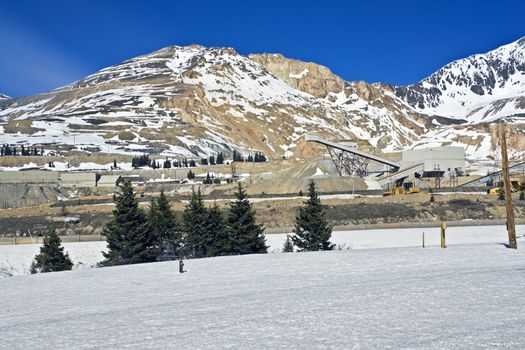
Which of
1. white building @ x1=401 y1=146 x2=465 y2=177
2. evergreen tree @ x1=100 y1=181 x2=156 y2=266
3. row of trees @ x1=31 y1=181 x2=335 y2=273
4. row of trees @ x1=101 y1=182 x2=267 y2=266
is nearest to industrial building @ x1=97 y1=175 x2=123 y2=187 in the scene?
white building @ x1=401 y1=146 x2=465 y2=177

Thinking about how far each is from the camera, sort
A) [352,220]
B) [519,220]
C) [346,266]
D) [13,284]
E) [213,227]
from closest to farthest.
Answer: [346,266] < [13,284] < [213,227] < [519,220] < [352,220]

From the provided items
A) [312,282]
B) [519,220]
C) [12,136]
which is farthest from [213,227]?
[12,136]

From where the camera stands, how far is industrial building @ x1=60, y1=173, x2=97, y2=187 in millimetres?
120812

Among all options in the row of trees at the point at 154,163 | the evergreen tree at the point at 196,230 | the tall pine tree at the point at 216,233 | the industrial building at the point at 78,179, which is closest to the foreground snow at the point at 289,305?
the tall pine tree at the point at 216,233

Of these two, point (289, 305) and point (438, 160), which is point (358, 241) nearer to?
point (289, 305)

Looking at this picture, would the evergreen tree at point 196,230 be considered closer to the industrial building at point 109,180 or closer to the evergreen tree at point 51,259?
the evergreen tree at point 51,259

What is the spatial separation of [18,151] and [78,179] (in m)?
52.1

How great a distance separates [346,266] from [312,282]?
8.81 ft

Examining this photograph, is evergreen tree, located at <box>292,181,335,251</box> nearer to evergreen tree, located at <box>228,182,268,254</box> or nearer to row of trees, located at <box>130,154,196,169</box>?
evergreen tree, located at <box>228,182,268,254</box>

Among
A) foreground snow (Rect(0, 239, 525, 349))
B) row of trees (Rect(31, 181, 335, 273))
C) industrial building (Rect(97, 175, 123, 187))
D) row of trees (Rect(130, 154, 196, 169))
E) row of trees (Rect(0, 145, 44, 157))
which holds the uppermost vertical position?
row of trees (Rect(0, 145, 44, 157))

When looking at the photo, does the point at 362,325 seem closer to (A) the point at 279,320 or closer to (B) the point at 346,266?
(A) the point at 279,320

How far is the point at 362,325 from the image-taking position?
1067cm

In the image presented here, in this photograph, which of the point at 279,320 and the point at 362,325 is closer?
the point at 362,325

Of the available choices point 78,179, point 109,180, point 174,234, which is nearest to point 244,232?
point 174,234
